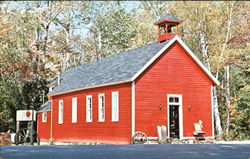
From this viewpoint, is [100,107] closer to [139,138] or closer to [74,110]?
[74,110]

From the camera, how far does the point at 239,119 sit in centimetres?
3541

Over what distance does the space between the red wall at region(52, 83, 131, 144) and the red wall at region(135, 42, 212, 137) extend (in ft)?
2.94

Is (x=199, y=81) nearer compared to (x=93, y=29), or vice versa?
(x=199, y=81)

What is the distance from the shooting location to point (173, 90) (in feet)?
85.0

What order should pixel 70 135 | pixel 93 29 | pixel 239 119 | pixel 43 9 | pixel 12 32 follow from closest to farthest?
pixel 70 135 < pixel 239 119 < pixel 12 32 < pixel 43 9 < pixel 93 29

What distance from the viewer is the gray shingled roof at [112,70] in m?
25.8

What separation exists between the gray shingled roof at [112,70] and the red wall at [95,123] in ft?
1.84

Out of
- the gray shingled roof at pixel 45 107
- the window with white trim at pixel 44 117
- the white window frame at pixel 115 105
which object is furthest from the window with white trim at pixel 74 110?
the window with white trim at pixel 44 117

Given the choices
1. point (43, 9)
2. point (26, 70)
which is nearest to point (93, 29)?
point (43, 9)

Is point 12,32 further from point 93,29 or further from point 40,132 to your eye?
point 93,29

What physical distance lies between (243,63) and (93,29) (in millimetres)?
21843

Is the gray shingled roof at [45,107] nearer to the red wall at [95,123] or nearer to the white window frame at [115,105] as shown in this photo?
the red wall at [95,123]

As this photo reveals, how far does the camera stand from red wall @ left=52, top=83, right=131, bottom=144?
A: 24808mm

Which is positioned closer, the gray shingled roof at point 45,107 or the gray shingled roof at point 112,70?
the gray shingled roof at point 112,70
